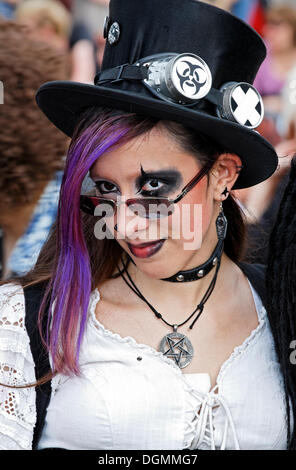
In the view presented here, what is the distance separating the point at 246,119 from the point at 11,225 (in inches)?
45.3

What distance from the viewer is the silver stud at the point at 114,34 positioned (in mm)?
1683

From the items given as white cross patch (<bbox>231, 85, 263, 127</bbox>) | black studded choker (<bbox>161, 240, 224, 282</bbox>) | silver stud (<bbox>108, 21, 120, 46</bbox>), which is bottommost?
black studded choker (<bbox>161, 240, 224, 282</bbox>)

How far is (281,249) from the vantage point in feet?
6.48

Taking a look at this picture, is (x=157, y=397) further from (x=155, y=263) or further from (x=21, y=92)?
(x=21, y=92)

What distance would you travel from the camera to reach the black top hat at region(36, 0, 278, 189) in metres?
1.56

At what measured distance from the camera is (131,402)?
1693 mm

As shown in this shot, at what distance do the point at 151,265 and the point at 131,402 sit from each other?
0.36m

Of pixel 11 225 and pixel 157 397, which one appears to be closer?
pixel 157 397

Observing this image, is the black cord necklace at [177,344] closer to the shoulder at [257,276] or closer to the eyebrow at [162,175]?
the shoulder at [257,276]

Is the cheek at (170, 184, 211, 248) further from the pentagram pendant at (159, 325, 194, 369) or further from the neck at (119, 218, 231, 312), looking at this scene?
the pentagram pendant at (159, 325, 194, 369)

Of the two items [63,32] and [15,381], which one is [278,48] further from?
[15,381]

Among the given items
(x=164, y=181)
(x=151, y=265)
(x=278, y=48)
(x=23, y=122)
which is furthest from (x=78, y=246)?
(x=278, y=48)

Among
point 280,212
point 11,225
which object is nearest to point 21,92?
point 11,225

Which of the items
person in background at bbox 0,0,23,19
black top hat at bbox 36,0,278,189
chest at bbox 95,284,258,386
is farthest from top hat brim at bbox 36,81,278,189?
person in background at bbox 0,0,23,19
